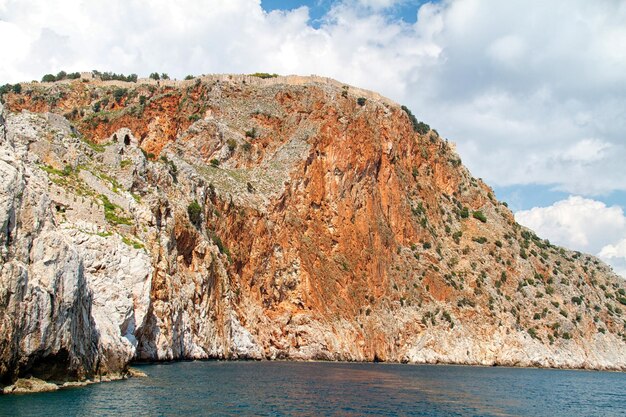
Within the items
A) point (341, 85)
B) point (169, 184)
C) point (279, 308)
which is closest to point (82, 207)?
point (169, 184)

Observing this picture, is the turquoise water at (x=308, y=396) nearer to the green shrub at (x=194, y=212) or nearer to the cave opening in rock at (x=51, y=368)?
the cave opening in rock at (x=51, y=368)

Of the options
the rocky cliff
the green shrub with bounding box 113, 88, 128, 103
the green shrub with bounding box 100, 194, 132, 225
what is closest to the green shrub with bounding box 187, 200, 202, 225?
the rocky cliff

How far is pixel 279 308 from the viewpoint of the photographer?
70.0 metres

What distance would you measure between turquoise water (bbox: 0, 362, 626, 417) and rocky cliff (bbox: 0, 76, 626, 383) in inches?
147

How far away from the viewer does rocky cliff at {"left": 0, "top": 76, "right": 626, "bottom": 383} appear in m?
45.8

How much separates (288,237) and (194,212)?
51.4 feet

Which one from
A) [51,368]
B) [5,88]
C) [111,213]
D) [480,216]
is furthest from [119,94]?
[51,368]

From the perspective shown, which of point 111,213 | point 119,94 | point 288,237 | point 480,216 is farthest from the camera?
point 480,216

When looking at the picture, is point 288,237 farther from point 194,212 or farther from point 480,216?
point 480,216

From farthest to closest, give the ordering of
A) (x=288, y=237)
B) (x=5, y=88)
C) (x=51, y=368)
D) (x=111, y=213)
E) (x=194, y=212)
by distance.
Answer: (x=5, y=88)
(x=288, y=237)
(x=194, y=212)
(x=111, y=213)
(x=51, y=368)

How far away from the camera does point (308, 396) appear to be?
1410 inches

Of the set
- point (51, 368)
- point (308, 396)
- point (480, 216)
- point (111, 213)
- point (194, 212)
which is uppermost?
point (480, 216)

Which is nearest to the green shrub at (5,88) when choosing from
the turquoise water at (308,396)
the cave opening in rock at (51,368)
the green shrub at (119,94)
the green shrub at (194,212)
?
the green shrub at (119,94)

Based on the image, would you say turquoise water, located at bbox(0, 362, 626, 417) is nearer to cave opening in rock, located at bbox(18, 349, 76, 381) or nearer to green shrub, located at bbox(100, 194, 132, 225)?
cave opening in rock, located at bbox(18, 349, 76, 381)
